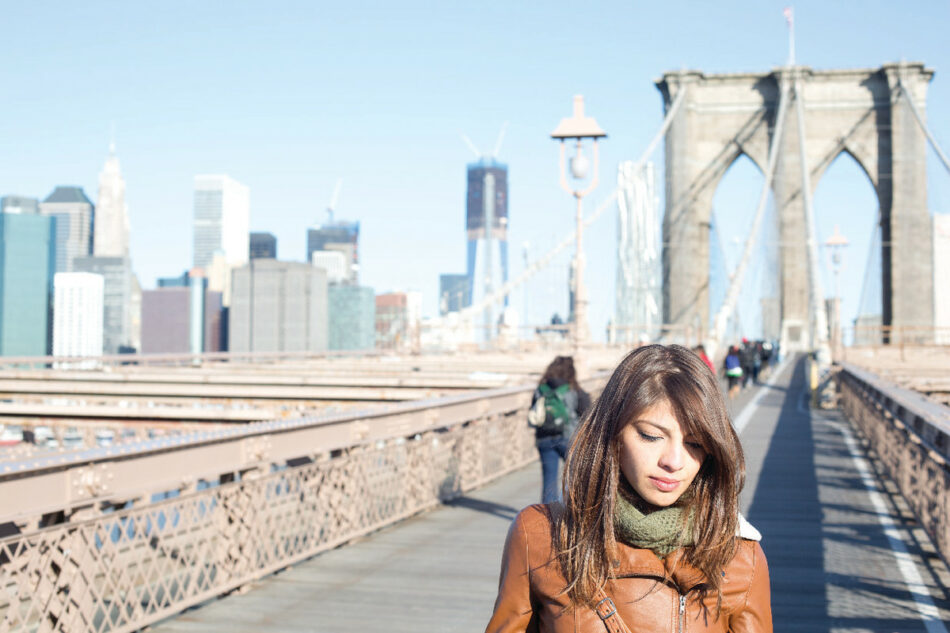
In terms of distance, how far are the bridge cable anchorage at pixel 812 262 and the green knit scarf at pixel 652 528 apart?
25070 mm

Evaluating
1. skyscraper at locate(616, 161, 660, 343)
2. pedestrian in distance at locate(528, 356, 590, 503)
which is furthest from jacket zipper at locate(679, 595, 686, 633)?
skyscraper at locate(616, 161, 660, 343)

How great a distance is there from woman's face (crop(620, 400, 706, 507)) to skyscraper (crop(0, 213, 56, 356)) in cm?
19610

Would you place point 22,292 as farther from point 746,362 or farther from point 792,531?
point 792,531

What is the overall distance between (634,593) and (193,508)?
3.79 m

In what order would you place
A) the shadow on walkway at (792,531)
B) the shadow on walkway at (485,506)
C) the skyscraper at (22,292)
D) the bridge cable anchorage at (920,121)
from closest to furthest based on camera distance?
1. the shadow on walkway at (792,531)
2. the shadow on walkway at (485,506)
3. the bridge cable anchorage at (920,121)
4. the skyscraper at (22,292)

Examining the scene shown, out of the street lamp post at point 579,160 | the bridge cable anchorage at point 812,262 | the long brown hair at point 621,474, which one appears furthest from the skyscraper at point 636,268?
the long brown hair at point 621,474

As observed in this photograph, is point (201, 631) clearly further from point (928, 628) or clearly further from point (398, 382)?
point (398, 382)

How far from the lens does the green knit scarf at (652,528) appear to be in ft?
6.93

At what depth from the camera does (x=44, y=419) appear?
16734mm

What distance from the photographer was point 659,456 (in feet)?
6.88

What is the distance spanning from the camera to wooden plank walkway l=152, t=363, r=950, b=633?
17.4 feet

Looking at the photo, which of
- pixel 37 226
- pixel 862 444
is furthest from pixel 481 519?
pixel 37 226

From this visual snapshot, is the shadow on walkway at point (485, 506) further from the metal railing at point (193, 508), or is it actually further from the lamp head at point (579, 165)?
the lamp head at point (579, 165)

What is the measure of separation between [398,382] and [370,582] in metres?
11.9
